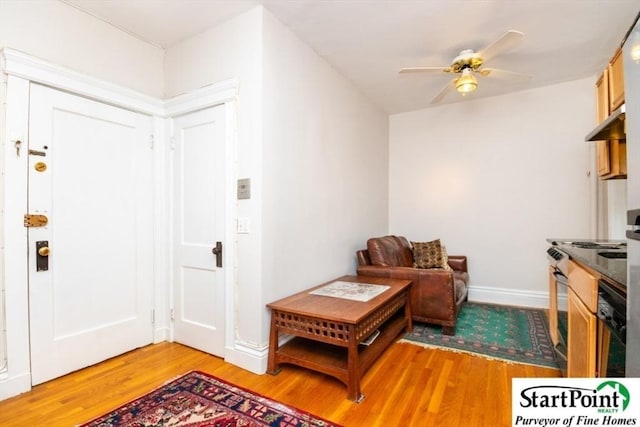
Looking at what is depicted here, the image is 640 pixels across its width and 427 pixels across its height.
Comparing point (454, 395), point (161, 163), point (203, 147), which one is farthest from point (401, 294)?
point (161, 163)

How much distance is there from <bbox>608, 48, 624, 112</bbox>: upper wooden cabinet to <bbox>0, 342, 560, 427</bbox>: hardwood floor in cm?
184

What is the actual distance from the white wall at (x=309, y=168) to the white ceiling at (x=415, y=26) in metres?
0.26

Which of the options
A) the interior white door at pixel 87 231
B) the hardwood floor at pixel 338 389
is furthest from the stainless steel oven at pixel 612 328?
the interior white door at pixel 87 231

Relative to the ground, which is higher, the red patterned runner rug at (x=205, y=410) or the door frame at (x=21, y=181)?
the door frame at (x=21, y=181)

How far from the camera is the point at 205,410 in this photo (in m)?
1.77

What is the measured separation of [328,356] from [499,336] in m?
1.76

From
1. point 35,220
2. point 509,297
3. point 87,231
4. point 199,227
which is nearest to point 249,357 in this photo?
point 199,227

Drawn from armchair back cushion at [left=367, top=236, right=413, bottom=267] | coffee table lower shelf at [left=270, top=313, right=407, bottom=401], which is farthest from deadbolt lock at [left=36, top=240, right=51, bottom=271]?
armchair back cushion at [left=367, top=236, right=413, bottom=267]

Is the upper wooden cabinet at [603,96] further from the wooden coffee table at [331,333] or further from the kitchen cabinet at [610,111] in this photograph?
the wooden coffee table at [331,333]

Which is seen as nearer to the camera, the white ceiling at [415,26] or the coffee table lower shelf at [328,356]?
the coffee table lower shelf at [328,356]

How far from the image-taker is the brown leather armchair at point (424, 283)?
9.45 ft

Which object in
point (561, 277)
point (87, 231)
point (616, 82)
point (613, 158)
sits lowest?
point (561, 277)

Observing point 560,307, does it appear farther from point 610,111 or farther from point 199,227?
point 199,227

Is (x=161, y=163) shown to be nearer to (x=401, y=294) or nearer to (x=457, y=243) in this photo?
(x=401, y=294)
